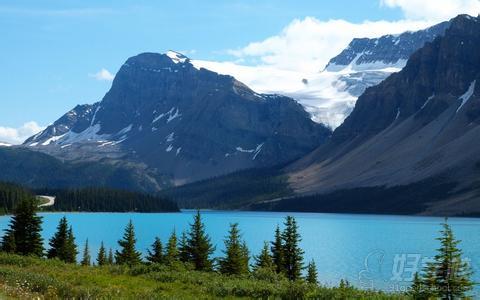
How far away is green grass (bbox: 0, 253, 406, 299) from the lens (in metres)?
25.4

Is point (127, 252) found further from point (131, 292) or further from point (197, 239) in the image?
point (131, 292)

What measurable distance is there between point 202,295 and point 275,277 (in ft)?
30.2

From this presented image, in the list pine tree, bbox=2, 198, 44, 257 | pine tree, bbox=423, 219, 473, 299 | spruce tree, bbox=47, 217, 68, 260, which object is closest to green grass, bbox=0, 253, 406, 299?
pine tree, bbox=423, 219, 473, 299

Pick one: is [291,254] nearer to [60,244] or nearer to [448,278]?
[60,244]

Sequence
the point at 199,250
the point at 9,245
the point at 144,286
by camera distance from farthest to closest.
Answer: the point at 9,245, the point at 199,250, the point at 144,286

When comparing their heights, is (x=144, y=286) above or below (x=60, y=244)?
above

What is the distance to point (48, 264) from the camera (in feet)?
134

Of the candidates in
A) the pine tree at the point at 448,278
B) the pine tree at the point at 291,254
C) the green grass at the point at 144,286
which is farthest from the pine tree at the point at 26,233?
the pine tree at the point at 448,278

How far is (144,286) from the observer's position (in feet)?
102

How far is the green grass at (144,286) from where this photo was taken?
83.5 ft

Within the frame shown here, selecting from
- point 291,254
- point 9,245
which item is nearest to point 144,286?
point 291,254

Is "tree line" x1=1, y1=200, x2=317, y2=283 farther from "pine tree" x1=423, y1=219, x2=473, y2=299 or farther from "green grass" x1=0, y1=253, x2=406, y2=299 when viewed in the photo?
"pine tree" x1=423, y1=219, x2=473, y2=299

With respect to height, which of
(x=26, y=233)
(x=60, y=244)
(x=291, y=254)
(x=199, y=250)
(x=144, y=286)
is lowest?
(x=291, y=254)

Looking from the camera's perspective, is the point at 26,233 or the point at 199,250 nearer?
the point at 199,250
